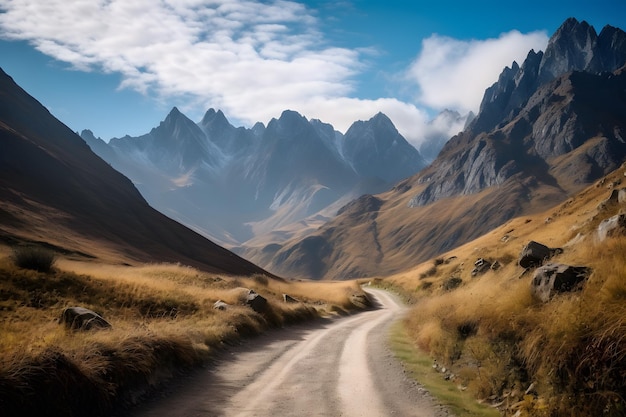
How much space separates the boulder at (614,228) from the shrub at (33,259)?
23189 mm

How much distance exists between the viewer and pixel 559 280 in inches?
425

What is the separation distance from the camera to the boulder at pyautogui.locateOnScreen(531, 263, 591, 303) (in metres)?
10.6

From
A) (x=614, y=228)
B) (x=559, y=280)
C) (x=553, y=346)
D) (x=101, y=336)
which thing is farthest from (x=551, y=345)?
(x=101, y=336)

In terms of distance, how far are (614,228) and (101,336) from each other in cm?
1602

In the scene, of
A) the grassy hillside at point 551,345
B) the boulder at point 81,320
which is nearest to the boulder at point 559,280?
the grassy hillside at point 551,345

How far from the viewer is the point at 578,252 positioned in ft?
43.1

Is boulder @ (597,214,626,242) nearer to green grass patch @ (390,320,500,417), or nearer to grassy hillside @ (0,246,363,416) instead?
green grass patch @ (390,320,500,417)

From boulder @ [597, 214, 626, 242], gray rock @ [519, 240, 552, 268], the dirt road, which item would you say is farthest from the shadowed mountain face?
boulder @ [597, 214, 626, 242]

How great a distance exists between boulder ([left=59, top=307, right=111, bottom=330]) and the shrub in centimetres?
724

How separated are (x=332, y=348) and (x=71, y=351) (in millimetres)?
11759

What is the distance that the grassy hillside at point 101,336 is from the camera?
7.91m

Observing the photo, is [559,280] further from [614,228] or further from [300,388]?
[300,388]

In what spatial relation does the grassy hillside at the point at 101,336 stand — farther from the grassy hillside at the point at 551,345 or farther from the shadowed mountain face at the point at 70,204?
the shadowed mountain face at the point at 70,204

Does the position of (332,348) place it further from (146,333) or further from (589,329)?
(589,329)
